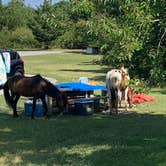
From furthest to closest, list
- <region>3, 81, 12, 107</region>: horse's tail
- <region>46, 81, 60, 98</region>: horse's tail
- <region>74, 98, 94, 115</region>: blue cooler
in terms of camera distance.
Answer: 1. <region>74, 98, 94, 115</region>: blue cooler
2. <region>3, 81, 12, 107</region>: horse's tail
3. <region>46, 81, 60, 98</region>: horse's tail

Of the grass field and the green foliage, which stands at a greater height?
the grass field

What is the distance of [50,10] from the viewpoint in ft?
36.6

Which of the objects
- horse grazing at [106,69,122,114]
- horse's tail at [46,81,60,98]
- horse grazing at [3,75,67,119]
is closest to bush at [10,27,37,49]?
horse grazing at [106,69,122,114]

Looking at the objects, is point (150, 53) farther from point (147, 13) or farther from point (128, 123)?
point (128, 123)

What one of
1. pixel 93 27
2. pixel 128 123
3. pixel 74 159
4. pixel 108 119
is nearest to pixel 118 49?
pixel 93 27

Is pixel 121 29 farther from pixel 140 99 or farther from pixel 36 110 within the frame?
pixel 140 99

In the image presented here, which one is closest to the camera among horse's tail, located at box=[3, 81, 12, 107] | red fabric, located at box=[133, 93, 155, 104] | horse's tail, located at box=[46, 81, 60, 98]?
horse's tail, located at box=[46, 81, 60, 98]

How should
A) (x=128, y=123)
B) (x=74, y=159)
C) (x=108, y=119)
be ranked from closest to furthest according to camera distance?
(x=74, y=159)
(x=128, y=123)
(x=108, y=119)

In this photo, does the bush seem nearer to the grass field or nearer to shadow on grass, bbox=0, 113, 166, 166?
the grass field

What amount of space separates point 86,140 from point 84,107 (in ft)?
20.1

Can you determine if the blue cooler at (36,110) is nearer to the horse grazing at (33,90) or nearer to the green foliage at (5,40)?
the horse grazing at (33,90)

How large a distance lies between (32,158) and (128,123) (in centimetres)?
618

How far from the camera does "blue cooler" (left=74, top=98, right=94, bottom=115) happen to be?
20.9 meters

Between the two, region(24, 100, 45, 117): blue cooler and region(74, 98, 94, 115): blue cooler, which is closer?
region(24, 100, 45, 117): blue cooler
